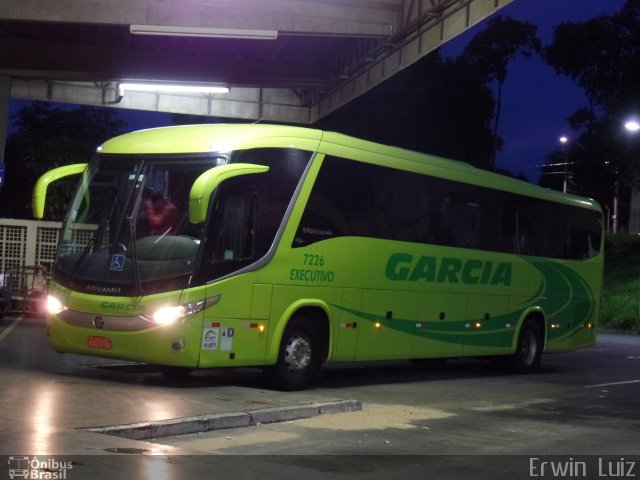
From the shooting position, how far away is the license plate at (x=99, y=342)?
13.3 m

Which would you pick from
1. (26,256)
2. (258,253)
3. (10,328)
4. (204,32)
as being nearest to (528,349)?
(258,253)

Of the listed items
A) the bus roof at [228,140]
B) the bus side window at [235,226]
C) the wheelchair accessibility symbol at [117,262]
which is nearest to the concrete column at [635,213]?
the bus roof at [228,140]

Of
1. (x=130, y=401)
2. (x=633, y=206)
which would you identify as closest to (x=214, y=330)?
(x=130, y=401)

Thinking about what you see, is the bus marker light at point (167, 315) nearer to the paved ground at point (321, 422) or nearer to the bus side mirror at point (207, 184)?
the paved ground at point (321, 422)

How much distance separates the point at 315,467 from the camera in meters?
9.19

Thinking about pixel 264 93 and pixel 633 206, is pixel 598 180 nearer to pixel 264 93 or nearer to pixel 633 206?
pixel 633 206

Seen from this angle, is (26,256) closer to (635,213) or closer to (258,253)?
(258,253)

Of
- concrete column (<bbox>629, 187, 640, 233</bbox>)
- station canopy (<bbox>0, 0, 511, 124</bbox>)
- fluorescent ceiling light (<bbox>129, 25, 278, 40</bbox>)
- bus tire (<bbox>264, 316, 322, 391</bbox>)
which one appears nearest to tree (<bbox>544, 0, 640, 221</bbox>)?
concrete column (<bbox>629, 187, 640, 233</bbox>)

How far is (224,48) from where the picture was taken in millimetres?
31031

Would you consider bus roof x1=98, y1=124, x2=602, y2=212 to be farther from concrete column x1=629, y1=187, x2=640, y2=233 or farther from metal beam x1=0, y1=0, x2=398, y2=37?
concrete column x1=629, y1=187, x2=640, y2=233

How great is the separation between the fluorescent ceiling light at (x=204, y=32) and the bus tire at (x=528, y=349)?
8975 mm

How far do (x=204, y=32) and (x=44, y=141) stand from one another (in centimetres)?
2086

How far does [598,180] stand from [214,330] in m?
50.4

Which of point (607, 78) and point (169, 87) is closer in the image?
point (169, 87)
